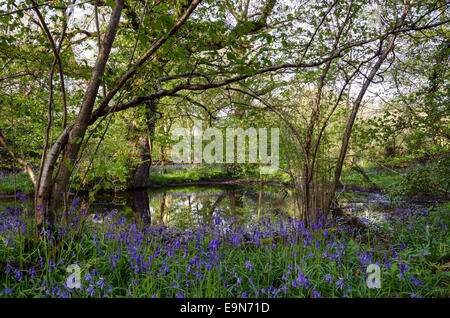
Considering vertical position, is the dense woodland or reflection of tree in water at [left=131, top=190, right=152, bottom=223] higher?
the dense woodland

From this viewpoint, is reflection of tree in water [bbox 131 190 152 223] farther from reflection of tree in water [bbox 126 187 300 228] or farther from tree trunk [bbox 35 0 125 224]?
tree trunk [bbox 35 0 125 224]

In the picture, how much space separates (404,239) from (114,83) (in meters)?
4.71

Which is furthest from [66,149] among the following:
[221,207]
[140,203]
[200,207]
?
[140,203]

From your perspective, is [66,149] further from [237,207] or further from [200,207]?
[237,207]

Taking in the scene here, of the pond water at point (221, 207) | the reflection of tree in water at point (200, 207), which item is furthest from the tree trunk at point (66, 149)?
the reflection of tree in water at point (200, 207)

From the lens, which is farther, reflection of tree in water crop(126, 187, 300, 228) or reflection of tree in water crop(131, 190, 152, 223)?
reflection of tree in water crop(131, 190, 152, 223)

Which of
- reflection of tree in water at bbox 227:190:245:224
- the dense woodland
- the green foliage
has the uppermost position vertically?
the dense woodland

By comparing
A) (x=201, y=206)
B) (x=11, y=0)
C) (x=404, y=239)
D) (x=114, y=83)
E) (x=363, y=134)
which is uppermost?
(x=11, y=0)

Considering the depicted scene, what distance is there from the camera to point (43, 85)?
11.6ft

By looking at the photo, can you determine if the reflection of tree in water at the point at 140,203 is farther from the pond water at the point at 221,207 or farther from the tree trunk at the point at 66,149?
the tree trunk at the point at 66,149

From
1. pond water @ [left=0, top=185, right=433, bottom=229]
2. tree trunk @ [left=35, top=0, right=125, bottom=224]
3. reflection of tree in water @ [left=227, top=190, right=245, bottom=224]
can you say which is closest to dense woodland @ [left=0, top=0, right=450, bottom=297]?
tree trunk @ [left=35, top=0, right=125, bottom=224]
